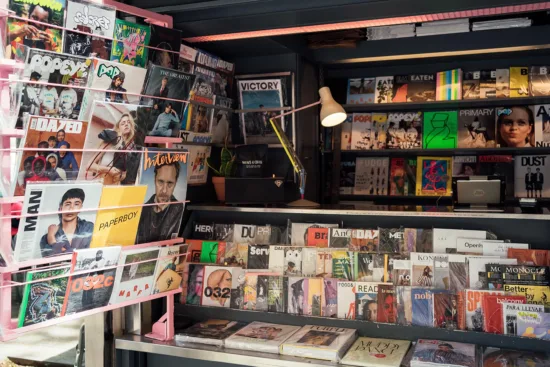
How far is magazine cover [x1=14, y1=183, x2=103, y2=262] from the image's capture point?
2.01 metres

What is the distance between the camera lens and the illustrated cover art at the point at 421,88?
4719mm

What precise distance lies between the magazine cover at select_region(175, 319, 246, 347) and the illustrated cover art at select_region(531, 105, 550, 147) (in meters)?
2.93

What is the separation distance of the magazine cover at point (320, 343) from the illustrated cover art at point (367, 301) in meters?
0.10

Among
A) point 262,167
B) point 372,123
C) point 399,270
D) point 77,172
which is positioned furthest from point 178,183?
point 372,123

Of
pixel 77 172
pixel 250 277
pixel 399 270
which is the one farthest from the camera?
pixel 250 277

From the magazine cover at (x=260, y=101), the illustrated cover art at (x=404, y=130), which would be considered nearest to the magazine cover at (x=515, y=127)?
the illustrated cover art at (x=404, y=130)

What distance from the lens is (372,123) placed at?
195 inches

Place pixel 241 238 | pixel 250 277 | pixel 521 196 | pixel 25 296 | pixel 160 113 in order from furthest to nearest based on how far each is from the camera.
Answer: pixel 521 196 < pixel 241 238 < pixel 250 277 < pixel 160 113 < pixel 25 296

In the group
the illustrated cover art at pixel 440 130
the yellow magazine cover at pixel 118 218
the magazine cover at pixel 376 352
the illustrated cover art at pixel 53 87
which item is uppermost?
the illustrated cover art at pixel 440 130

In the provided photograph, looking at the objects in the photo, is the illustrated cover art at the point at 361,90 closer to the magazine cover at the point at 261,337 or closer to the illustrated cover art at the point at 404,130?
the illustrated cover art at the point at 404,130

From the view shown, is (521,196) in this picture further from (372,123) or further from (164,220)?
(164,220)

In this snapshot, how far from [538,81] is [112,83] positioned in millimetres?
3411

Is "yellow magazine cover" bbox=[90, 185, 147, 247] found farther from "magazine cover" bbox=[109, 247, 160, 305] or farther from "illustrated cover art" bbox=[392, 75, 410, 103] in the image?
"illustrated cover art" bbox=[392, 75, 410, 103]

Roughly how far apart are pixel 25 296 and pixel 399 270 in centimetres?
163
